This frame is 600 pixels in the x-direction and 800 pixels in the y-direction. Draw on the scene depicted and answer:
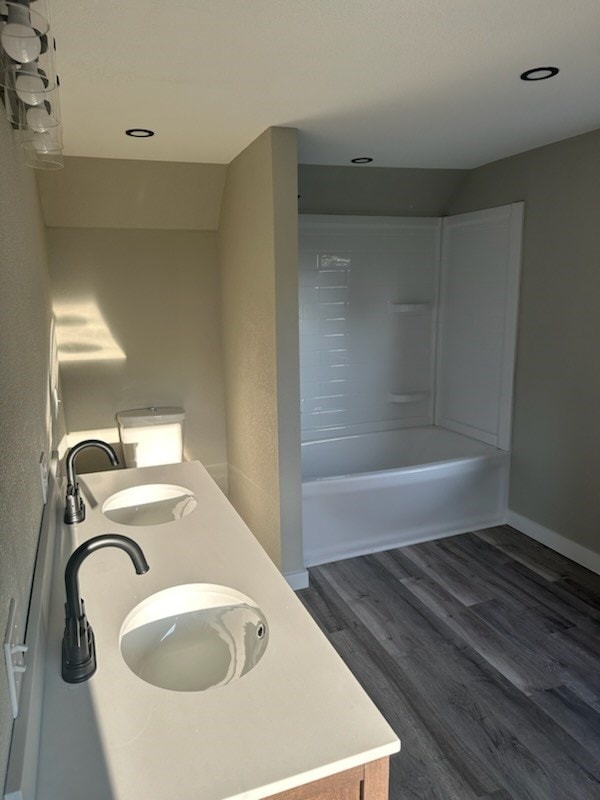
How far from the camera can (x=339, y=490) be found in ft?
10.8

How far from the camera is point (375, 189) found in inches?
153

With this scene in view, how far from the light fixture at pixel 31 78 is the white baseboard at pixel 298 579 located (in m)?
2.34

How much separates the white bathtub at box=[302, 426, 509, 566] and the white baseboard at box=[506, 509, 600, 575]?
12cm

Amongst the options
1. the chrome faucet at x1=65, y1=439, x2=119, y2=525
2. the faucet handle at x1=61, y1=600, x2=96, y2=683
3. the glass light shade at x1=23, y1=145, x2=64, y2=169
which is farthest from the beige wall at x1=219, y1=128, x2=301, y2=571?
the faucet handle at x1=61, y1=600, x2=96, y2=683

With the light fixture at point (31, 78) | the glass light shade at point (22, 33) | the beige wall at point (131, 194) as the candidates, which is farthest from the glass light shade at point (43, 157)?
the beige wall at point (131, 194)

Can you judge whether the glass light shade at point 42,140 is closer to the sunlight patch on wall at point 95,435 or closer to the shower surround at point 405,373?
the shower surround at point 405,373

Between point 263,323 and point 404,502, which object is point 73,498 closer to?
point 263,323

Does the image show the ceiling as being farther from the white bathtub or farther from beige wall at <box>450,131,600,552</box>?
the white bathtub

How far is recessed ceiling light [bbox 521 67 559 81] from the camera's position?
6.53ft

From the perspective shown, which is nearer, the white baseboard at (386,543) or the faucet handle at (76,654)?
the faucet handle at (76,654)

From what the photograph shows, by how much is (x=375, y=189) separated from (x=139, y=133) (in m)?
1.79

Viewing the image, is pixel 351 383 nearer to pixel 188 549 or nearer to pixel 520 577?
pixel 520 577

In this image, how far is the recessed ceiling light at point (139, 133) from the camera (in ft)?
8.51

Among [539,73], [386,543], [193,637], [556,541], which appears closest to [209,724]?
[193,637]
